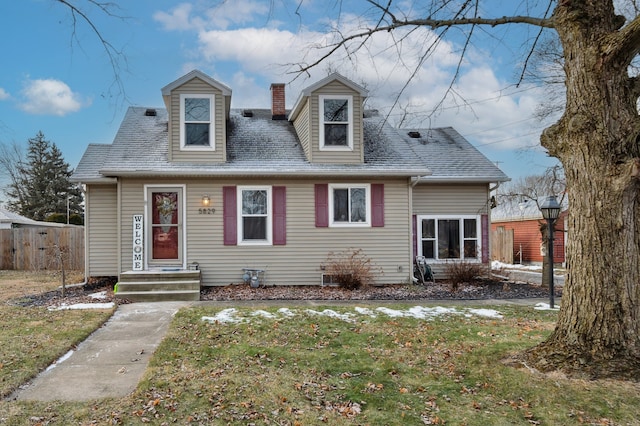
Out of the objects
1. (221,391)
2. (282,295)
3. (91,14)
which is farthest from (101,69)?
(282,295)

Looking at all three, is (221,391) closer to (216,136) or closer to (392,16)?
(392,16)

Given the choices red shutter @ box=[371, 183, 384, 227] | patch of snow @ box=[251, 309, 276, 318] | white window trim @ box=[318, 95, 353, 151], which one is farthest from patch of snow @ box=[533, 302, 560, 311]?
white window trim @ box=[318, 95, 353, 151]

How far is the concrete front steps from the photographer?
32.6 ft

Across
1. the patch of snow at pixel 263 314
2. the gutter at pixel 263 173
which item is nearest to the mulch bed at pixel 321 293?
the patch of snow at pixel 263 314

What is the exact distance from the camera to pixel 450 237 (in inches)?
530

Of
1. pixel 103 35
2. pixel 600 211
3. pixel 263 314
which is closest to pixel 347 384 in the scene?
pixel 600 211

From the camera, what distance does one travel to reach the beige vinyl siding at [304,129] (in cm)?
1207

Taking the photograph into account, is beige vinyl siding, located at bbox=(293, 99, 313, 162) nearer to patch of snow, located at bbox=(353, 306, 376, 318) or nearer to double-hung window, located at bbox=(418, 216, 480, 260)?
double-hung window, located at bbox=(418, 216, 480, 260)

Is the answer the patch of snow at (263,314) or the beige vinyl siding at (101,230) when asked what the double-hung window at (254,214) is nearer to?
the beige vinyl siding at (101,230)

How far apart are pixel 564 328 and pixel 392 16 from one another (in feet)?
13.9

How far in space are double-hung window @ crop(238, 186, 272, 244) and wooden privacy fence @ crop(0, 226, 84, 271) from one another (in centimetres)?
998

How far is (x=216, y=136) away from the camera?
38.6 ft

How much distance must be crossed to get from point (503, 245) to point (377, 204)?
12311 millimetres

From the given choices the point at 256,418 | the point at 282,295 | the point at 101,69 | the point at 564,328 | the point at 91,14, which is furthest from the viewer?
the point at 282,295
